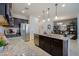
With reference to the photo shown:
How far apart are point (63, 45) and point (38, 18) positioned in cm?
92

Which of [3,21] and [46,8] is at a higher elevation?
[46,8]

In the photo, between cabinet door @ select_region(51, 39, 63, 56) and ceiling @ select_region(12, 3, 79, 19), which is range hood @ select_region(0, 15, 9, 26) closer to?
ceiling @ select_region(12, 3, 79, 19)

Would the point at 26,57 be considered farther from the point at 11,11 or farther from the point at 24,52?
the point at 11,11

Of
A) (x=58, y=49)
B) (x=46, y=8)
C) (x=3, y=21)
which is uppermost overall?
(x=46, y=8)

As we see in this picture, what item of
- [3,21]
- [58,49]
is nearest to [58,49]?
[58,49]

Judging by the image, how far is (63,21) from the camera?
6.61 feet

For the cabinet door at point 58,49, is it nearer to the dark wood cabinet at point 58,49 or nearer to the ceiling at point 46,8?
the dark wood cabinet at point 58,49

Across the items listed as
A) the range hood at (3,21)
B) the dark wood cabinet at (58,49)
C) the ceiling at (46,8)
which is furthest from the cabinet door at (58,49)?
the range hood at (3,21)

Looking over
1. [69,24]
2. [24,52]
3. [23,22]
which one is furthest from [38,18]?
A: [24,52]

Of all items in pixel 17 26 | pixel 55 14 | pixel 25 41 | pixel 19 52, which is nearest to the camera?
pixel 19 52

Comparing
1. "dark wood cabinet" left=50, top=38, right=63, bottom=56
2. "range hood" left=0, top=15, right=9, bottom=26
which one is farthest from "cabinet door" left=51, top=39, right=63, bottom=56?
"range hood" left=0, top=15, right=9, bottom=26

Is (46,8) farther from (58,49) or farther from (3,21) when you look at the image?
(58,49)

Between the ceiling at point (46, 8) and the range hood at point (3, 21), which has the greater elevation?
the ceiling at point (46, 8)

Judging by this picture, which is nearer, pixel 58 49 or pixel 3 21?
pixel 3 21
